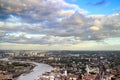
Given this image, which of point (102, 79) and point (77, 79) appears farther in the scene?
point (77, 79)

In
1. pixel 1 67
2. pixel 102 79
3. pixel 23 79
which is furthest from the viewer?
pixel 1 67

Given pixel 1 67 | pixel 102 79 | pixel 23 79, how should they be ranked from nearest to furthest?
1. pixel 102 79
2. pixel 23 79
3. pixel 1 67

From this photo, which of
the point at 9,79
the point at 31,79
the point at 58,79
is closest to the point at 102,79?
the point at 58,79

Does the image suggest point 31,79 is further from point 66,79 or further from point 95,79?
point 95,79

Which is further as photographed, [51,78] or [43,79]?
[51,78]

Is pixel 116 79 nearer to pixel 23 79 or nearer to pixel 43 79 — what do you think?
pixel 43 79

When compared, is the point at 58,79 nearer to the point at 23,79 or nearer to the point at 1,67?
the point at 23,79

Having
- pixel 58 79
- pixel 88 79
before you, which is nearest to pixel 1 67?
pixel 58 79

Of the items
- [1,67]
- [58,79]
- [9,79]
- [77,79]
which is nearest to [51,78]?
[58,79]
